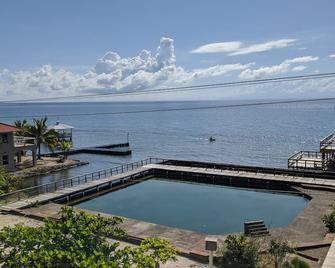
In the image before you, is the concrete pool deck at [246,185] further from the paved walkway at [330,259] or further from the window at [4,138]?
the window at [4,138]

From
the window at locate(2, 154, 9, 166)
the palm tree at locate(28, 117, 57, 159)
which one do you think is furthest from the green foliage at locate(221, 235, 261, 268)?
the palm tree at locate(28, 117, 57, 159)

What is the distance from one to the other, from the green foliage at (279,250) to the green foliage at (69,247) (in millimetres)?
6725

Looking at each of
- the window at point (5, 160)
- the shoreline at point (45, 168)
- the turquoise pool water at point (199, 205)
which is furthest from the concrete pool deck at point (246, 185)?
the window at point (5, 160)

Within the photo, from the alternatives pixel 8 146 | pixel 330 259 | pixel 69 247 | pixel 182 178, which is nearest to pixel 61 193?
pixel 8 146

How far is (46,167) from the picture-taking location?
1807 inches

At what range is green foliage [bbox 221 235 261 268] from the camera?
15477 mm

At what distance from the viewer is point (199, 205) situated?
3094cm

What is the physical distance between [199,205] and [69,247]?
2227 cm

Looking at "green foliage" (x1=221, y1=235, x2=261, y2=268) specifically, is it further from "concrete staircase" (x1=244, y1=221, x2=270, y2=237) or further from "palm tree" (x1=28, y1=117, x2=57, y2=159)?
"palm tree" (x1=28, y1=117, x2=57, y2=159)

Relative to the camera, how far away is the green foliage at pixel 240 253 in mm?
15477

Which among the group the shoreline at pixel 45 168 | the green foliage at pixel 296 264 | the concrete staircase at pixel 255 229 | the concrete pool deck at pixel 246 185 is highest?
the green foliage at pixel 296 264

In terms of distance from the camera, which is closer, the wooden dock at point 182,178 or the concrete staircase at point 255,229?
the concrete staircase at point 255,229

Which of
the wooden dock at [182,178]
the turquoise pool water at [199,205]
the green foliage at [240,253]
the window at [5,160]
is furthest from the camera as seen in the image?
the window at [5,160]

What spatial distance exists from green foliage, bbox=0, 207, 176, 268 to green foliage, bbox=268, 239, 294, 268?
6725 mm
